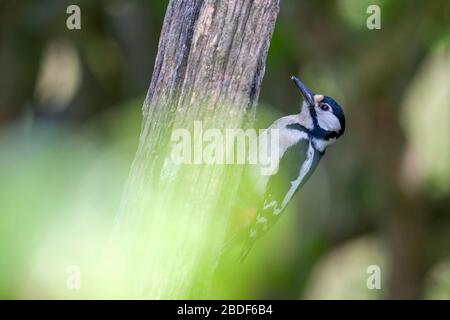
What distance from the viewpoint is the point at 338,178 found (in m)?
9.17

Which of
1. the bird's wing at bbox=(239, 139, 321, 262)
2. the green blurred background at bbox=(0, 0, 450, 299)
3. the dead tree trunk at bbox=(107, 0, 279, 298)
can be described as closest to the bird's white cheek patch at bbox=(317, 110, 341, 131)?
the bird's wing at bbox=(239, 139, 321, 262)

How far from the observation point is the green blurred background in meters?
7.51

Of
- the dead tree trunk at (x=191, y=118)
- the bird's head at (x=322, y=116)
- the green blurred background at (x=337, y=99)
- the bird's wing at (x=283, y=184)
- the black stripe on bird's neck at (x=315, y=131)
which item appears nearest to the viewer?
the dead tree trunk at (x=191, y=118)

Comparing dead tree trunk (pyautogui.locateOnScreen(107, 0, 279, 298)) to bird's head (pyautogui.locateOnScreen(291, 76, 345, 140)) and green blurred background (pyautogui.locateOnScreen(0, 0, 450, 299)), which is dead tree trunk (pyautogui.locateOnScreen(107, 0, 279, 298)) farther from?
green blurred background (pyautogui.locateOnScreen(0, 0, 450, 299))

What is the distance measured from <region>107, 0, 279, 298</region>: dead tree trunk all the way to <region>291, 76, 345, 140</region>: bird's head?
48.2 inches

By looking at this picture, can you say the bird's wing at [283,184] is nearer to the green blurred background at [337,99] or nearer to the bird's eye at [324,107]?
the bird's eye at [324,107]

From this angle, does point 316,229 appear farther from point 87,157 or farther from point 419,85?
point 87,157

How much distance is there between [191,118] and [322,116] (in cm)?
145

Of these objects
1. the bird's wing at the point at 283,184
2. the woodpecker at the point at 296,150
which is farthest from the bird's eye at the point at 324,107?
the bird's wing at the point at 283,184

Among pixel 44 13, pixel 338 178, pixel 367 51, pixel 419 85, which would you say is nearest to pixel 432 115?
pixel 419 85

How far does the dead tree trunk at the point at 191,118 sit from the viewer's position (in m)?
3.59

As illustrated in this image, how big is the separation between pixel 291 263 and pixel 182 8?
472 cm

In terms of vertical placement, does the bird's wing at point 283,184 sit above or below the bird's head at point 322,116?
below

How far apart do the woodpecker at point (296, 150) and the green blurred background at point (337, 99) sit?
41.0 inches
